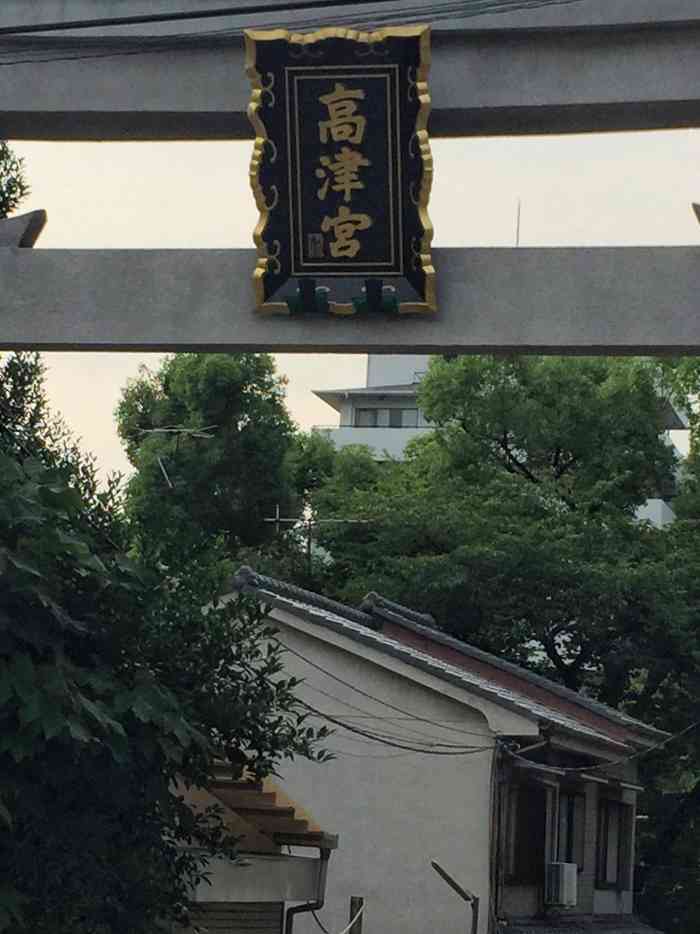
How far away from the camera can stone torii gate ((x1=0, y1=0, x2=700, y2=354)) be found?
9133 mm

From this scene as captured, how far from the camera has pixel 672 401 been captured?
32.8 metres

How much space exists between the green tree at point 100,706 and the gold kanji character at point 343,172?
6.61 feet

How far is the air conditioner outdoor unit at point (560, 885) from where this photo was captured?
816 inches

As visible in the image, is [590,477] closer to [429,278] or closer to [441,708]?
[441,708]

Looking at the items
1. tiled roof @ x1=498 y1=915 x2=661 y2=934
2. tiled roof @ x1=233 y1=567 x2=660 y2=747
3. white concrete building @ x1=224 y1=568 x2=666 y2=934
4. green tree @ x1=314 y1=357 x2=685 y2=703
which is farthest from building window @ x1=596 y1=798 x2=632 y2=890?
white concrete building @ x1=224 y1=568 x2=666 y2=934

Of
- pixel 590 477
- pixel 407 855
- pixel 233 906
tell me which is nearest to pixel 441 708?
pixel 407 855

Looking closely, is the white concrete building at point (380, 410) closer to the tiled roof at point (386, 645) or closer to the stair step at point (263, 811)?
the tiled roof at point (386, 645)

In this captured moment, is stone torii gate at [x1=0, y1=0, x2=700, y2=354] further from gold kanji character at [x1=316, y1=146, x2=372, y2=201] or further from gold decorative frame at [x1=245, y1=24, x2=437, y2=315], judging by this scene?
gold kanji character at [x1=316, y1=146, x2=372, y2=201]

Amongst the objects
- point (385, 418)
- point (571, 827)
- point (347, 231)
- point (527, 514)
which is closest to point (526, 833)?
point (571, 827)

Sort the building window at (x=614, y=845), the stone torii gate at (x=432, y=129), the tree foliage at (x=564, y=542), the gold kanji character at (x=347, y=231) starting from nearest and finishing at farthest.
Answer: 1. the stone torii gate at (x=432, y=129)
2. the gold kanji character at (x=347, y=231)
3. the building window at (x=614, y=845)
4. the tree foliage at (x=564, y=542)

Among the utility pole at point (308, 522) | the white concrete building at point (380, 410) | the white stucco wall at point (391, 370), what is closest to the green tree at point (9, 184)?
the utility pole at point (308, 522)

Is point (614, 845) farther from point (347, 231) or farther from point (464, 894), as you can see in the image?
point (347, 231)

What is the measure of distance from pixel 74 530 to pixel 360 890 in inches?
458

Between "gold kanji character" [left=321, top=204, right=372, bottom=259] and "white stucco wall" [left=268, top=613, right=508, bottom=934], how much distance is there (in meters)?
10.2
